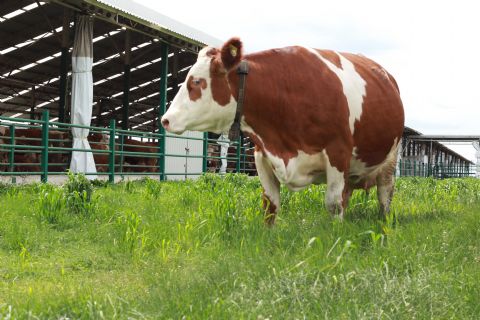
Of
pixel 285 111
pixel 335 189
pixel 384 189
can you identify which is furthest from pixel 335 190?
pixel 384 189

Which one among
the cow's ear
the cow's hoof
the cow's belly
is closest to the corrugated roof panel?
the cow's ear

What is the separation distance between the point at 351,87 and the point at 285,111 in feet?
2.11

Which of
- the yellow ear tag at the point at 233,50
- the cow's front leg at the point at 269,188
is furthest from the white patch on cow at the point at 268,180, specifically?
the yellow ear tag at the point at 233,50

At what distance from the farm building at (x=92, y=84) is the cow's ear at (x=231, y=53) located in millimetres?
5370

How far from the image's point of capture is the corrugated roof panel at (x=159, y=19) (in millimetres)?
11117

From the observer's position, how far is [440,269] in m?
2.75

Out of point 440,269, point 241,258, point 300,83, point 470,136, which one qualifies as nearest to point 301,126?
point 300,83

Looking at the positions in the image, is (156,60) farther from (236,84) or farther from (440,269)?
(440,269)

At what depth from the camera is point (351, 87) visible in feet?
13.3

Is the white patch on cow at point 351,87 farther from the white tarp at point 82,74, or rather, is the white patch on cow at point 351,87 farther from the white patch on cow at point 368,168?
the white tarp at point 82,74

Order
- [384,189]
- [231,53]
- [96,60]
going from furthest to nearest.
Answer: [96,60], [384,189], [231,53]

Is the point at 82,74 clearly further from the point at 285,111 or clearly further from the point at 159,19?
the point at 285,111

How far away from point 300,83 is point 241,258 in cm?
140

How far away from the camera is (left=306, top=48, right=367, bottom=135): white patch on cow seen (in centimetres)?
395
